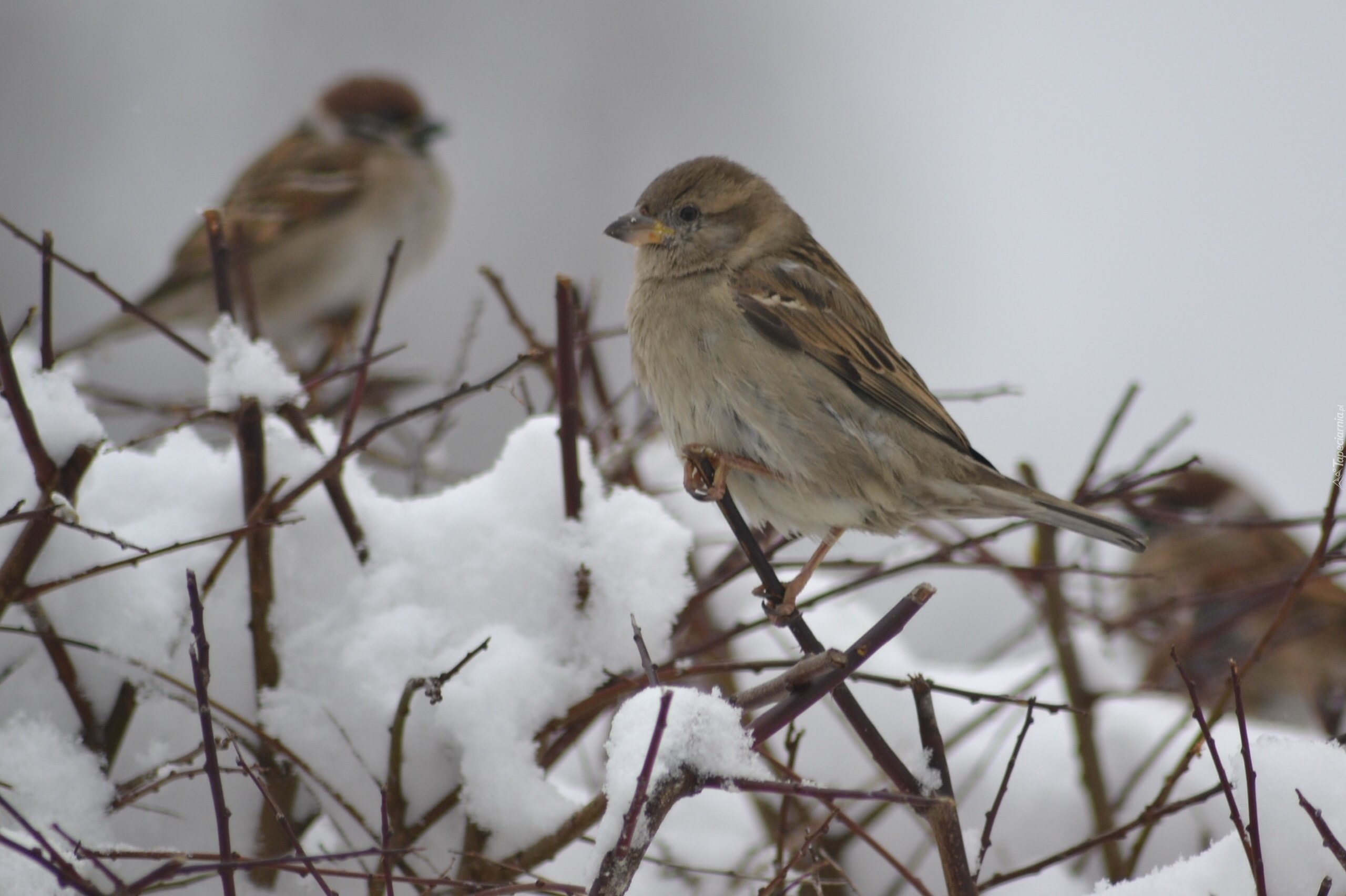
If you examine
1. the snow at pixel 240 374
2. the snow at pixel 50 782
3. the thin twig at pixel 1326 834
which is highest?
the snow at pixel 240 374

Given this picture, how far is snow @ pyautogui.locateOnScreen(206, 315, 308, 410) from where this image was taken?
1.92m

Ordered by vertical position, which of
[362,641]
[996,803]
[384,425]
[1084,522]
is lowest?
[362,641]

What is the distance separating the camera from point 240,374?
1.92 m

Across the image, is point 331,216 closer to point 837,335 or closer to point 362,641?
point 837,335

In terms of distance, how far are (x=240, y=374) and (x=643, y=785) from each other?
1.15 meters

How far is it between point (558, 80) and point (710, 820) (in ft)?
29.3

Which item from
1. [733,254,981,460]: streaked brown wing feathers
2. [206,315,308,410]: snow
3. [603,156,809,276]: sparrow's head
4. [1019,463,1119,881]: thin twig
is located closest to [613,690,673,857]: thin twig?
[206,315,308,410]: snow

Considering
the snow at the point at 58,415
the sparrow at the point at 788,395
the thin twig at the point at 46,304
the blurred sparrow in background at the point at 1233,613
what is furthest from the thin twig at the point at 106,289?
the blurred sparrow in background at the point at 1233,613

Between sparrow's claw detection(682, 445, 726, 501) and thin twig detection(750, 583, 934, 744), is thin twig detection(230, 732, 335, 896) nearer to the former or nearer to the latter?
thin twig detection(750, 583, 934, 744)

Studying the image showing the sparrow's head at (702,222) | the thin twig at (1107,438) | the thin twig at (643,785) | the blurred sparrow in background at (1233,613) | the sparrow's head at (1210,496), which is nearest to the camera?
the thin twig at (643,785)

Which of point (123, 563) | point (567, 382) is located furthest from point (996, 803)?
point (123, 563)

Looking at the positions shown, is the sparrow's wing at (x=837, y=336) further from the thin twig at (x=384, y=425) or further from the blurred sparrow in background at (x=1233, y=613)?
the thin twig at (x=384, y=425)

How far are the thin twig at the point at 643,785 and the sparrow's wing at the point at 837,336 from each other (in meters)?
1.59

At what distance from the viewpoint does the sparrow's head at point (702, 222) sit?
9.41 ft
